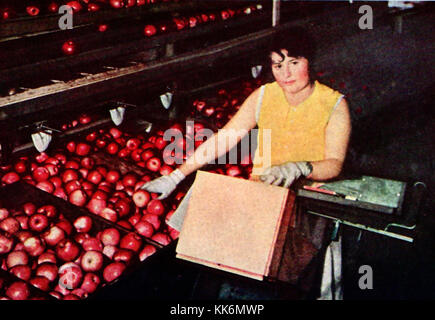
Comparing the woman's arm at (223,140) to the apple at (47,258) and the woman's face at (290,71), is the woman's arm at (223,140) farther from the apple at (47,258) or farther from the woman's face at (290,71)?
the apple at (47,258)

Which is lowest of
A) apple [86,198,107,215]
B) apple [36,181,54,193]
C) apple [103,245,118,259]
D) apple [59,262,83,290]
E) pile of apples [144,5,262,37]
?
apple [59,262,83,290]

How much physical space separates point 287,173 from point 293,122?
732 mm

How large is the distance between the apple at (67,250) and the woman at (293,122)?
0.87m

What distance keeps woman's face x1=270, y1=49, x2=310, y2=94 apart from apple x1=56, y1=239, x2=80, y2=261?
2332 millimetres

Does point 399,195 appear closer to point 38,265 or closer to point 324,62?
point 38,265

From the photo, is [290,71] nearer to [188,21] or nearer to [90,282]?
[90,282]

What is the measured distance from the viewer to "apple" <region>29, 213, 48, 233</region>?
3.24m

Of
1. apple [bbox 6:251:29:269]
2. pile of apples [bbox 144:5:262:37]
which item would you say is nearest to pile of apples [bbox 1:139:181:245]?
apple [bbox 6:251:29:269]

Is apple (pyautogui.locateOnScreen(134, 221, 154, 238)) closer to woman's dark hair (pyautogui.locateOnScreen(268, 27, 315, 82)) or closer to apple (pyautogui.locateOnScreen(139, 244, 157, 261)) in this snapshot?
apple (pyautogui.locateOnScreen(139, 244, 157, 261))

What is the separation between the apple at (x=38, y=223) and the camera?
10.6 ft

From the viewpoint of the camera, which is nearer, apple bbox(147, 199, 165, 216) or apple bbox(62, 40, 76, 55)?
apple bbox(147, 199, 165, 216)

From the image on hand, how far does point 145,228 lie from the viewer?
11.1 ft


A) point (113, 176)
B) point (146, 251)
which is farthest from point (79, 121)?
point (146, 251)
